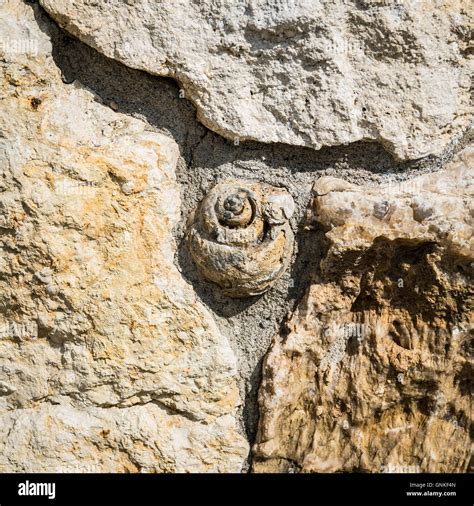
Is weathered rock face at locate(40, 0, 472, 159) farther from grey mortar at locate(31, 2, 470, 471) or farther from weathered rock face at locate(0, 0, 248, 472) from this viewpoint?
weathered rock face at locate(0, 0, 248, 472)

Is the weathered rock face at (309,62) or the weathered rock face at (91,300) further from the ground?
the weathered rock face at (309,62)

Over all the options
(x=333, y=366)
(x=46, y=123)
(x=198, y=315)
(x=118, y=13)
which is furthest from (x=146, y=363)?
(x=118, y=13)

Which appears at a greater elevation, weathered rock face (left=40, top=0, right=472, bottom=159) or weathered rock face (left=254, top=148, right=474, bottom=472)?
weathered rock face (left=40, top=0, right=472, bottom=159)

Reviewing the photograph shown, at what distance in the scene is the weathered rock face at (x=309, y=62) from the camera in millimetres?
1578

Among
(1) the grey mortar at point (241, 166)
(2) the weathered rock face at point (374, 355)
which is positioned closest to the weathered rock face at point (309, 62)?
(1) the grey mortar at point (241, 166)

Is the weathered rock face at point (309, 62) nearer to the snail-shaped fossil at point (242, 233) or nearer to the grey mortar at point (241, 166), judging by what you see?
the grey mortar at point (241, 166)

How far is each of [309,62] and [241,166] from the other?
0.31 meters

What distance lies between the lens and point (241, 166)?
66.4 inches

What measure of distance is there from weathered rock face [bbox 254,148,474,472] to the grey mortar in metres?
0.04

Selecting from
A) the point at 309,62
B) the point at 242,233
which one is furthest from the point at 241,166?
the point at 309,62

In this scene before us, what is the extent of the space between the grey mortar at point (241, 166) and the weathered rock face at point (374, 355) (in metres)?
0.04

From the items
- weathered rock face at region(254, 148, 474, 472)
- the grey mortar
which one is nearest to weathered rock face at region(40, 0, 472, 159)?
the grey mortar

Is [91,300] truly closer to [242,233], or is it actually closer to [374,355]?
[242,233]

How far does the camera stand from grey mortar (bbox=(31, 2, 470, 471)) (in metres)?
Result: 1.66
